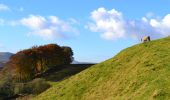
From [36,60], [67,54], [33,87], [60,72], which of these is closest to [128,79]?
[33,87]

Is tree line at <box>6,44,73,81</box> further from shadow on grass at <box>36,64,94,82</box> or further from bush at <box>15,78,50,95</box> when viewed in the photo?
bush at <box>15,78,50,95</box>

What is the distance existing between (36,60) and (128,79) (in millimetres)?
96731

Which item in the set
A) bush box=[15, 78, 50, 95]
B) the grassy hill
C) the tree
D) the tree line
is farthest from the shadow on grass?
the grassy hill

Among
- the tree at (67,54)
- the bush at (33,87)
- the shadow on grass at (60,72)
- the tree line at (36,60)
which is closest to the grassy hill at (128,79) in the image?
the bush at (33,87)

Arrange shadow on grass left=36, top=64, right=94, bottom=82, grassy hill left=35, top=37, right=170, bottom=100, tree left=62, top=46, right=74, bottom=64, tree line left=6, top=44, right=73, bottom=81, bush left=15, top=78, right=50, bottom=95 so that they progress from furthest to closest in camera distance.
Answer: tree left=62, top=46, right=74, bottom=64 → tree line left=6, top=44, right=73, bottom=81 → shadow on grass left=36, top=64, right=94, bottom=82 → bush left=15, top=78, right=50, bottom=95 → grassy hill left=35, top=37, right=170, bottom=100

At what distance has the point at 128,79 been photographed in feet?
121

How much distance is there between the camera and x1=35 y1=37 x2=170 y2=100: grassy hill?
32438 mm

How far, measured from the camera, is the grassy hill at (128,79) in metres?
32.4

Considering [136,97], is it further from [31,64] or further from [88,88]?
[31,64]

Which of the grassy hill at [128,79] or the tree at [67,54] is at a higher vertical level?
the tree at [67,54]

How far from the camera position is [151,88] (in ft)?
104

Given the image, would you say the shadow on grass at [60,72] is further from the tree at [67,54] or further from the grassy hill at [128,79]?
the grassy hill at [128,79]

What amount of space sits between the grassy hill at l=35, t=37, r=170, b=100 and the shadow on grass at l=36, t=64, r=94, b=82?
71.6 metres

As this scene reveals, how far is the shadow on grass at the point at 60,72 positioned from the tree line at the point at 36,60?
3308 mm
